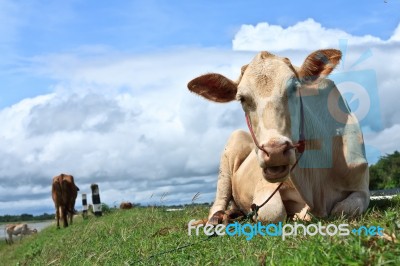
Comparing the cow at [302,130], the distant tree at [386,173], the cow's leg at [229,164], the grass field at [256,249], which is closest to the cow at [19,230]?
the distant tree at [386,173]

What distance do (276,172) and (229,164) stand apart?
141 inches

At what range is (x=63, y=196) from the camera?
26547 millimetres

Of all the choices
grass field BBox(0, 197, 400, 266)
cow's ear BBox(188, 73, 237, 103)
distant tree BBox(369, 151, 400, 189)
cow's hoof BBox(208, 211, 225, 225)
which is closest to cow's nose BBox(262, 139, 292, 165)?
grass field BBox(0, 197, 400, 266)

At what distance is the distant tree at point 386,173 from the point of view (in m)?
31.8

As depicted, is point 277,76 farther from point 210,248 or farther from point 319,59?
point 210,248

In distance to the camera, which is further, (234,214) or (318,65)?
(234,214)

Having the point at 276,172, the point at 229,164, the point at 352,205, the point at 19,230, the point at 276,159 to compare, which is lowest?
the point at 352,205

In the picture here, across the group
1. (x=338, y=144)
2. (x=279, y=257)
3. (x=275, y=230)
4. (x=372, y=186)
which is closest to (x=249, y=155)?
(x=338, y=144)

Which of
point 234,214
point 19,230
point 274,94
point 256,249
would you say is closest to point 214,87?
point 274,94

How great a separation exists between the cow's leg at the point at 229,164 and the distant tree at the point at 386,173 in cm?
2205

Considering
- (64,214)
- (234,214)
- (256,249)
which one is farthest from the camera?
(64,214)

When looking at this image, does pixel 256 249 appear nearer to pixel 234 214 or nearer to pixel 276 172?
pixel 276 172

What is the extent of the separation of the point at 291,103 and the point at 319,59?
2.40 ft

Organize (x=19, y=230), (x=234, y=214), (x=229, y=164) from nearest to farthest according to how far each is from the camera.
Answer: (x=234, y=214), (x=229, y=164), (x=19, y=230)
